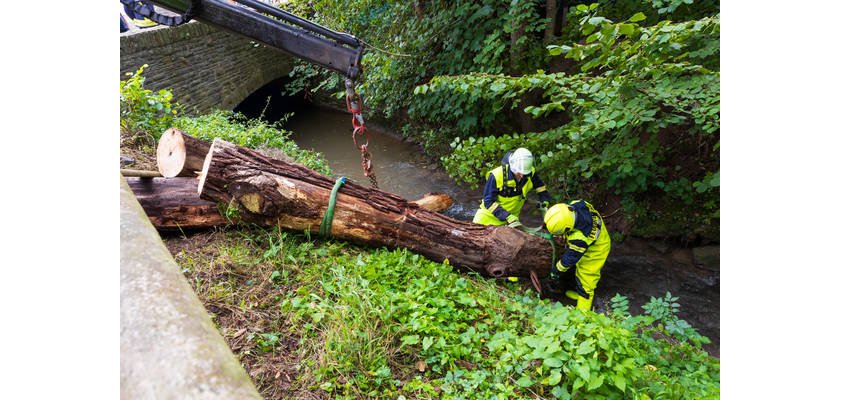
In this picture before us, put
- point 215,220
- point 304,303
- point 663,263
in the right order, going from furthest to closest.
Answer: point 663,263 < point 215,220 < point 304,303

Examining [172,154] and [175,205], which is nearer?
[175,205]

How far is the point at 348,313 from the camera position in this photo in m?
2.63

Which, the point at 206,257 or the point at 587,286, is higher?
the point at 206,257

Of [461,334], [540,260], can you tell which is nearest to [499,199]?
[540,260]

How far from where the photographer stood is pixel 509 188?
4836 mm

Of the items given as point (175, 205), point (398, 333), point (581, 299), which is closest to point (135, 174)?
point (175, 205)

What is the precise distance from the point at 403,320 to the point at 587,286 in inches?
113

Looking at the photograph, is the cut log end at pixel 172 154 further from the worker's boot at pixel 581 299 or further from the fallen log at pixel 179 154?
the worker's boot at pixel 581 299

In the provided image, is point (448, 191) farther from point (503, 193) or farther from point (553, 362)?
point (553, 362)


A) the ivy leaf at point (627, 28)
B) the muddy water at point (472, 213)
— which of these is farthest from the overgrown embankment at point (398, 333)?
the muddy water at point (472, 213)

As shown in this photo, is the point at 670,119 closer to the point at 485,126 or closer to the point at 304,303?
the point at 304,303

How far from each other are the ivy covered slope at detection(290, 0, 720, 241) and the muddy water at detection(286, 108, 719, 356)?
44 cm

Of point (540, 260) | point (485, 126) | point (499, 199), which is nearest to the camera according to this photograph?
point (540, 260)

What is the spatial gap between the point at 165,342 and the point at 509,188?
13.9 ft
